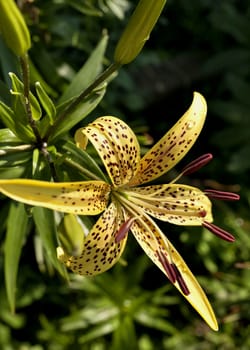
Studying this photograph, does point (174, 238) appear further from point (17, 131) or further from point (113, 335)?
point (17, 131)

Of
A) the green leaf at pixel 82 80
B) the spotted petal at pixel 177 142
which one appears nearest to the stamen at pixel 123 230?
the spotted petal at pixel 177 142

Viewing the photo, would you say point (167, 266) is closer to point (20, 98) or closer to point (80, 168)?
point (80, 168)

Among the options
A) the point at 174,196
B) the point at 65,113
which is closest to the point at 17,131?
the point at 65,113

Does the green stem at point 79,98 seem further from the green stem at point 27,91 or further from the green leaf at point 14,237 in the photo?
the green leaf at point 14,237

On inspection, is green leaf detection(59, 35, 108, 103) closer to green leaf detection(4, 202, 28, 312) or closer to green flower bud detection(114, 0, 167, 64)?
green leaf detection(4, 202, 28, 312)

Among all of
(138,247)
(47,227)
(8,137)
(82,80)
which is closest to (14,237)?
(47,227)
